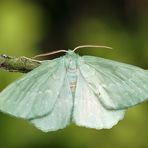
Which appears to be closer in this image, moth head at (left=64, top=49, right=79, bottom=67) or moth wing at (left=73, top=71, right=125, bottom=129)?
moth wing at (left=73, top=71, right=125, bottom=129)

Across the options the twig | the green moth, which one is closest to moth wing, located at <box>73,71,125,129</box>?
the green moth

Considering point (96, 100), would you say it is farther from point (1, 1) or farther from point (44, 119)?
point (1, 1)

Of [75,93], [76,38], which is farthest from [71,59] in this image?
[76,38]

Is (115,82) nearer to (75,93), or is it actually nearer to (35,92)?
(75,93)

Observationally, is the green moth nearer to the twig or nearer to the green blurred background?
the twig

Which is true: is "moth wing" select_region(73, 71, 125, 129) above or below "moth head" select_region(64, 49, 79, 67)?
below
